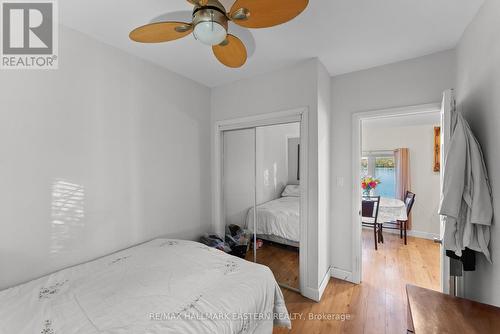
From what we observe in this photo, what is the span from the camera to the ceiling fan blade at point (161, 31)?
1.17 meters

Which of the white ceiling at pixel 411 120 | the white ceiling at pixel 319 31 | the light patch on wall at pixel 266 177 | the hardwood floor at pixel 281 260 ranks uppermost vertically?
the white ceiling at pixel 319 31

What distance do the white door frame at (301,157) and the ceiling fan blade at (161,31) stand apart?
1407 mm

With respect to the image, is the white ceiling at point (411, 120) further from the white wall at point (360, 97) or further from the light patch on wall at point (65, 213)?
the light patch on wall at point (65, 213)

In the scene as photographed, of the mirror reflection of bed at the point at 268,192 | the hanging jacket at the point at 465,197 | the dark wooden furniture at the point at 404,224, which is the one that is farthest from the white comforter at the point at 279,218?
the dark wooden furniture at the point at 404,224

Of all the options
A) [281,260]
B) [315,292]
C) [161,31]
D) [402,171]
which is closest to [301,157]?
[281,260]

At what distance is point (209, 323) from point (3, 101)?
190 centimetres

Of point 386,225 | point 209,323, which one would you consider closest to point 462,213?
point 209,323

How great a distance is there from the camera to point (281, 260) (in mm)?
2615

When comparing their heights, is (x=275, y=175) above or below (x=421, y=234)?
above

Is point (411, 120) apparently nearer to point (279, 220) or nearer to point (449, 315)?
point (279, 220)

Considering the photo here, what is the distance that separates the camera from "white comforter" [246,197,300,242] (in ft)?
7.97

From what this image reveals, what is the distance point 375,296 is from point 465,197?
162 centimetres

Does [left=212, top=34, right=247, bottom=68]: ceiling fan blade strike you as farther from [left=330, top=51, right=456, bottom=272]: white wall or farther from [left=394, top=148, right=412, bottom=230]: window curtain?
[left=394, top=148, right=412, bottom=230]: window curtain

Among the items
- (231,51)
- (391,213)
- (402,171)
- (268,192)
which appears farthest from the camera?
(402,171)
